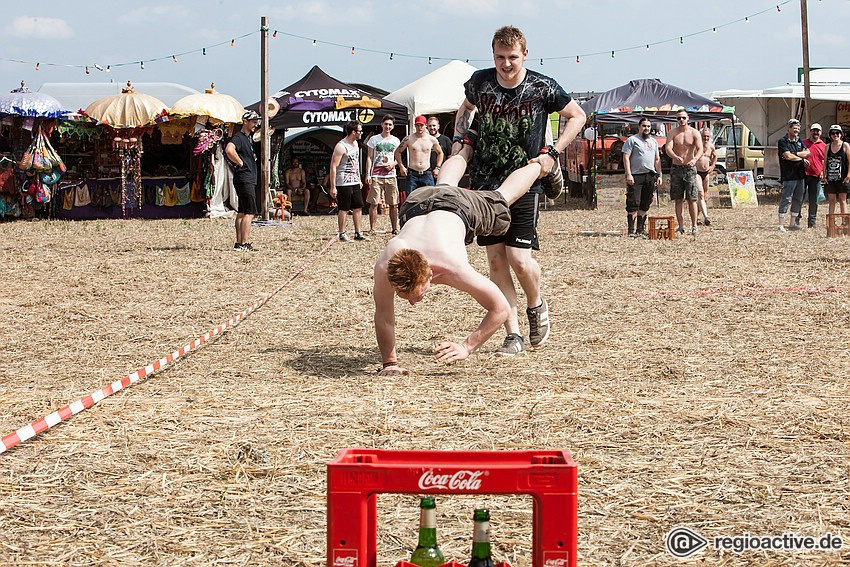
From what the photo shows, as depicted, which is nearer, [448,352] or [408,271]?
[448,352]

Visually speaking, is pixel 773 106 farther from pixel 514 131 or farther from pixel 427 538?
pixel 427 538

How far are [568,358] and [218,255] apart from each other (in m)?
7.80

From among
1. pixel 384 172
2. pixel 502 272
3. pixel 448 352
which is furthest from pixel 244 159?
pixel 448 352

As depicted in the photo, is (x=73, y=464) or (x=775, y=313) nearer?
(x=73, y=464)

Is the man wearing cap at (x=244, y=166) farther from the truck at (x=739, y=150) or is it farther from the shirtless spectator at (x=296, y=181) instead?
the truck at (x=739, y=150)

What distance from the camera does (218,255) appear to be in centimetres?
1301

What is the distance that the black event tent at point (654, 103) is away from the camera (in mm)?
25328

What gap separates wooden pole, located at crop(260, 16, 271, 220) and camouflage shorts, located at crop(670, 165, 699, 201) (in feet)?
26.4

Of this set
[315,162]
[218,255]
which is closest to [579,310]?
[218,255]

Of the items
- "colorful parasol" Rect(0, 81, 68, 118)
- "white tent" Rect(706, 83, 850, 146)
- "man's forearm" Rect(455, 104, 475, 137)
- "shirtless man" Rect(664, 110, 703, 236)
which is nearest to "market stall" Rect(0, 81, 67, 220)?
"colorful parasol" Rect(0, 81, 68, 118)

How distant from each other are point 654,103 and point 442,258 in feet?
74.0

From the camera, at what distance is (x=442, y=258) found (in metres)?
4.92

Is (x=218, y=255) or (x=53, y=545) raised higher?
(x=218, y=255)

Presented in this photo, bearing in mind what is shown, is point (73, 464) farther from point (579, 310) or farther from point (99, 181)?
point (99, 181)
